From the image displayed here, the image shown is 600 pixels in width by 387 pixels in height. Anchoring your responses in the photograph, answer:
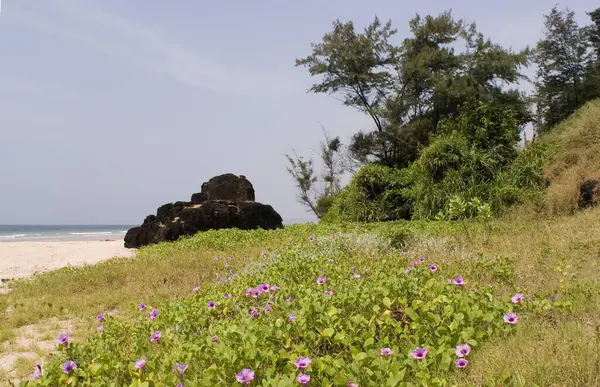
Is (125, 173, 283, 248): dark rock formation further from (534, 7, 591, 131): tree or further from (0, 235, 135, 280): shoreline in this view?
(534, 7, 591, 131): tree

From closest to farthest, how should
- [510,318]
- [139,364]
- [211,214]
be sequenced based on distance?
[139,364], [510,318], [211,214]

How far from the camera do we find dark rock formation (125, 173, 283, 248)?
1661 cm

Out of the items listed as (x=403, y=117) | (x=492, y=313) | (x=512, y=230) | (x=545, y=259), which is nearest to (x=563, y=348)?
(x=492, y=313)

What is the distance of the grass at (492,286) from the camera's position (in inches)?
107

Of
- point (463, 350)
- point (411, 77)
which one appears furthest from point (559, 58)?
point (463, 350)

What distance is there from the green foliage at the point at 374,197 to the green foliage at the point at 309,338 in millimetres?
11937

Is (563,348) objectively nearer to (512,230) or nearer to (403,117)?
(512,230)

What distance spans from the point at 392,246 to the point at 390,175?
9.59 m

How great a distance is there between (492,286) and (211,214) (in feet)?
43.1

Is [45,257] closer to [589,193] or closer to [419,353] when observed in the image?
[419,353]

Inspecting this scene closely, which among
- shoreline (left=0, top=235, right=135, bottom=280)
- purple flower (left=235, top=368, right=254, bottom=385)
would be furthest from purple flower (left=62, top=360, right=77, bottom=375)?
shoreline (left=0, top=235, right=135, bottom=280)

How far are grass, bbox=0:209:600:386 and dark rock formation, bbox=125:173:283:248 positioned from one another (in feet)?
12.9

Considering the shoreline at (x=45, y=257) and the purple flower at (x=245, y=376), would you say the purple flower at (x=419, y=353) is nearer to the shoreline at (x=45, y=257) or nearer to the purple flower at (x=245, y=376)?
the purple flower at (x=245, y=376)

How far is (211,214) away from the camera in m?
16.9
